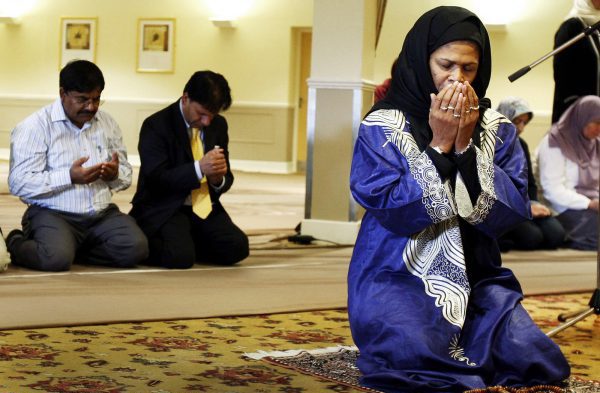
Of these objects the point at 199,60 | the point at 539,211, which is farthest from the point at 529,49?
the point at 539,211

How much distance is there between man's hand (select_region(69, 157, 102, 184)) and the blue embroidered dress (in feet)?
6.96

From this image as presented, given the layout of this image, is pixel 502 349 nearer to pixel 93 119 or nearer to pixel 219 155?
pixel 219 155

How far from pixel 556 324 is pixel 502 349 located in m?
1.26

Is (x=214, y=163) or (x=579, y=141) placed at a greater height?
(x=579, y=141)

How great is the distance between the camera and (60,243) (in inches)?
190

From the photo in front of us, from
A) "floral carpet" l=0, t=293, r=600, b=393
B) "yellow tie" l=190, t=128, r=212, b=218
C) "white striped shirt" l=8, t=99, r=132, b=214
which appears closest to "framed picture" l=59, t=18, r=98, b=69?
"yellow tie" l=190, t=128, r=212, b=218

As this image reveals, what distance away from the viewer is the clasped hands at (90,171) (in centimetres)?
486

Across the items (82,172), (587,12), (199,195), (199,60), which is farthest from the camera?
(199,60)

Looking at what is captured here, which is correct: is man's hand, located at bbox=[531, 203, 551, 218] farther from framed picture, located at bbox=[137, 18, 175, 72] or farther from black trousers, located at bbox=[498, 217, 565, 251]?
framed picture, located at bbox=[137, 18, 175, 72]

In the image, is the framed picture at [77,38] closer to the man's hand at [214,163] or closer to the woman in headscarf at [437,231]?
the man's hand at [214,163]

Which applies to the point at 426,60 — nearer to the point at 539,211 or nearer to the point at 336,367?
the point at 336,367

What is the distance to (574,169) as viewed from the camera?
21.8 ft

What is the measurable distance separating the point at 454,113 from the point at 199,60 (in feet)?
37.4

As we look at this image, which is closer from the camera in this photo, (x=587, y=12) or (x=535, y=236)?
(x=535, y=236)
